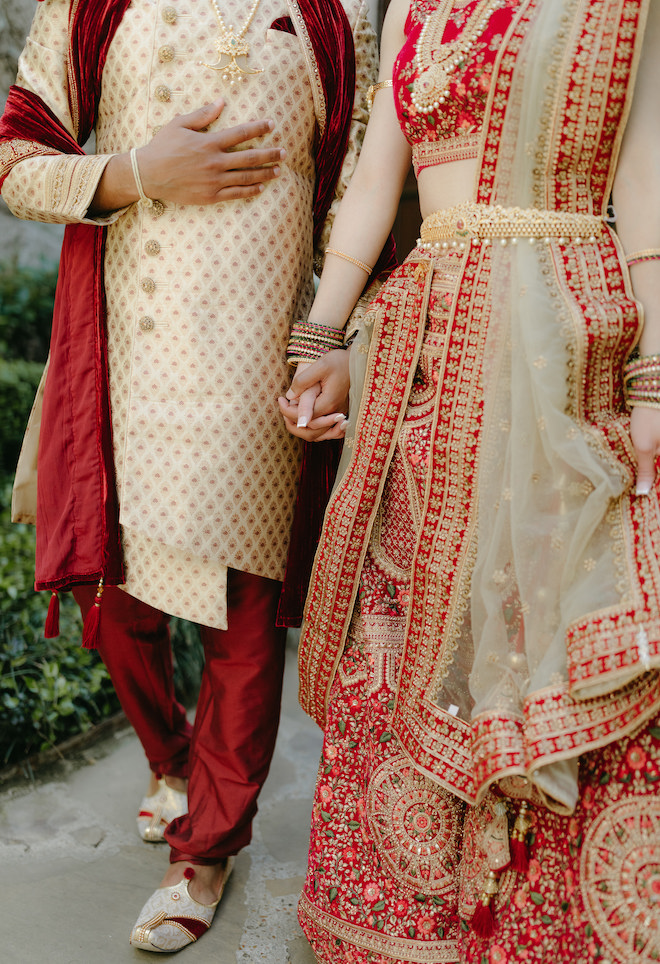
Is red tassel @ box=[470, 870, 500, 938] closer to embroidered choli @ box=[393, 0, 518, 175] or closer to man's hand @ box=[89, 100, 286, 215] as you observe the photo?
embroidered choli @ box=[393, 0, 518, 175]

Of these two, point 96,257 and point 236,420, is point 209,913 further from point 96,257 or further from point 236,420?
point 96,257

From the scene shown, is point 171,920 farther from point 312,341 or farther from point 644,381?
point 644,381

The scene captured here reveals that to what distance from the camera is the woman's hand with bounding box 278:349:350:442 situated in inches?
63.1

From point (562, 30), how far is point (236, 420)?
878 millimetres

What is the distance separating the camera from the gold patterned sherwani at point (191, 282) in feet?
5.50

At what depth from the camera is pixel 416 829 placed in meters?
1.46

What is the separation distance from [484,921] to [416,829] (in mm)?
183

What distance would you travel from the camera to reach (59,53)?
1.73 metres

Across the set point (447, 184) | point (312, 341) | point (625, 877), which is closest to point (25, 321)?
point (312, 341)

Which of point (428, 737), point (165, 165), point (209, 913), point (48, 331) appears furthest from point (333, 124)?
point (48, 331)

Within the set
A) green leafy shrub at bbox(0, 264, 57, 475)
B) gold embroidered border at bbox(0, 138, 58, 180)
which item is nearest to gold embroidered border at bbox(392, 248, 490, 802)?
gold embroidered border at bbox(0, 138, 58, 180)

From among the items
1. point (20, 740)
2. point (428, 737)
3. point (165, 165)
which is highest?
point (165, 165)

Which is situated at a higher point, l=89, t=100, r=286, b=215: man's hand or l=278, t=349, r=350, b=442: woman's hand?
l=89, t=100, r=286, b=215: man's hand

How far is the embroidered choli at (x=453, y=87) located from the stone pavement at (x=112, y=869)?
158 centimetres
